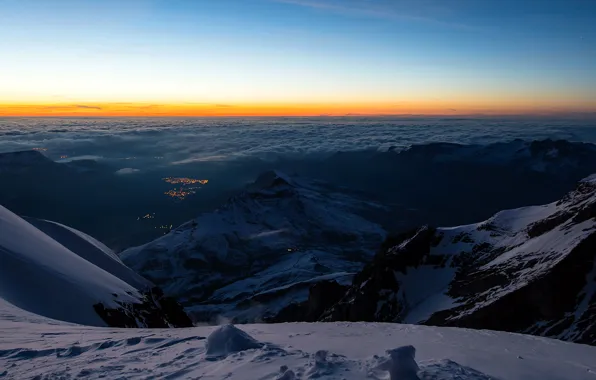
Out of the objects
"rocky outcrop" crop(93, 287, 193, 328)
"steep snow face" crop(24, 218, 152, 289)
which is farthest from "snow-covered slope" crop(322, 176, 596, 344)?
"steep snow face" crop(24, 218, 152, 289)

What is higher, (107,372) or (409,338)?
(107,372)

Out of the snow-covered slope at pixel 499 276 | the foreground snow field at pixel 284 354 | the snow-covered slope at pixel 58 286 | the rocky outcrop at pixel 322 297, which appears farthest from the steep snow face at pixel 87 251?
the rocky outcrop at pixel 322 297

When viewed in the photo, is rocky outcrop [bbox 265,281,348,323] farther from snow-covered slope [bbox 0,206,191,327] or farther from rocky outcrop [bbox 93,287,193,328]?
snow-covered slope [bbox 0,206,191,327]

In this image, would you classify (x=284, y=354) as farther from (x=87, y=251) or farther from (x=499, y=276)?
(x=499, y=276)

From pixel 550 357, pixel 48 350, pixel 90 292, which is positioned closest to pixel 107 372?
pixel 48 350

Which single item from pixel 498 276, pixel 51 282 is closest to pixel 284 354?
pixel 51 282

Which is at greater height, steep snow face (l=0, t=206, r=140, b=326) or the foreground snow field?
the foreground snow field

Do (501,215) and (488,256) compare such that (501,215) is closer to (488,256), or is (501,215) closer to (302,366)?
(488,256)
